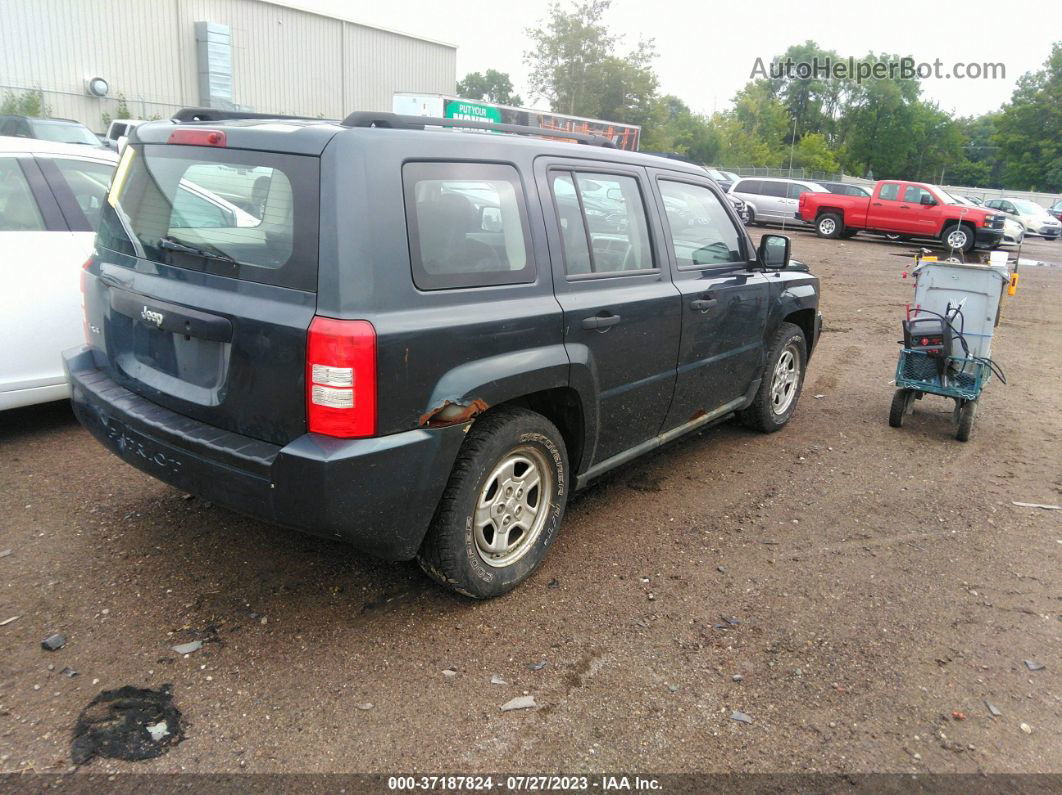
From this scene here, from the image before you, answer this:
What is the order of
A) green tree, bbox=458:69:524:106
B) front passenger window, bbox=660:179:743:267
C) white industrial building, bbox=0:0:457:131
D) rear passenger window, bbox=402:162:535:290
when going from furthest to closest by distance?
green tree, bbox=458:69:524:106 → white industrial building, bbox=0:0:457:131 → front passenger window, bbox=660:179:743:267 → rear passenger window, bbox=402:162:535:290

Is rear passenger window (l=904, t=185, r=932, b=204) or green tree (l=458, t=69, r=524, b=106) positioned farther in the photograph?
green tree (l=458, t=69, r=524, b=106)

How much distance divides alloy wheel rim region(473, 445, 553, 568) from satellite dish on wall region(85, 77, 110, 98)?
33.6 m

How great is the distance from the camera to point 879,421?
629cm

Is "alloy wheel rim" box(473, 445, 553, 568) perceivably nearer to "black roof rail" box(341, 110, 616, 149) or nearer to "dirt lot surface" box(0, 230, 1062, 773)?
"dirt lot surface" box(0, 230, 1062, 773)

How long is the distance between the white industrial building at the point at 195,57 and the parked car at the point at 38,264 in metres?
28.8

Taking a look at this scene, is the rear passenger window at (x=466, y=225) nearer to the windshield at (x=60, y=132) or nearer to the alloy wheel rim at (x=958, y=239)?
the windshield at (x=60, y=132)

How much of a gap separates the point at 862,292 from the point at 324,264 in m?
12.4

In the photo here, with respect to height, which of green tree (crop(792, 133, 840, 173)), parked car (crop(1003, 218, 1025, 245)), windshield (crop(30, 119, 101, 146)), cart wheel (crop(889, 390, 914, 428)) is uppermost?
green tree (crop(792, 133, 840, 173))

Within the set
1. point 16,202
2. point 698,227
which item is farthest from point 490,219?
point 16,202

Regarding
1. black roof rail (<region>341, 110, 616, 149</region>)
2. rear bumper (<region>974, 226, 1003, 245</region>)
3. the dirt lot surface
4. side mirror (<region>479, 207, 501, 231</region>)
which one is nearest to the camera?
the dirt lot surface

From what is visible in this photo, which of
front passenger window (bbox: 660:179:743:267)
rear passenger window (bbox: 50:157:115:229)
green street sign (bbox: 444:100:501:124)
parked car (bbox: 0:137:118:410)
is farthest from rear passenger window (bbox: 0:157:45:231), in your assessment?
green street sign (bbox: 444:100:501:124)

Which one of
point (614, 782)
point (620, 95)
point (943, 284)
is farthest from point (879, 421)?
point (620, 95)

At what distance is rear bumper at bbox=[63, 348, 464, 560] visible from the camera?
2727 mm

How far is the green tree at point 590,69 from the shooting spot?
59.7 meters
